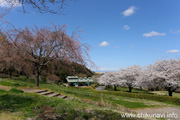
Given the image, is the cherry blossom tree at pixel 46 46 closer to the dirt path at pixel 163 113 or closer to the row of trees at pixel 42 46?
the row of trees at pixel 42 46

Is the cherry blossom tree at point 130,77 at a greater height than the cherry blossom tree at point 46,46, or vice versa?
the cherry blossom tree at point 46,46

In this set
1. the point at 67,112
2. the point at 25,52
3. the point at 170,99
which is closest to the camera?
the point at 67,112

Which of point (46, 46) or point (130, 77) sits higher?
point (46, 46)

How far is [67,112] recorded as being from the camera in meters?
4.34

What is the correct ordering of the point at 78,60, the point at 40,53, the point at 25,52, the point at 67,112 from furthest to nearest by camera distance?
the point at 40,53
the point at 25,52
the point at 78,60
the point at 67,112

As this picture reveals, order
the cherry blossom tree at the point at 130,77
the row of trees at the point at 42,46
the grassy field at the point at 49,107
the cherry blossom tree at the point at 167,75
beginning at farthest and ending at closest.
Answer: the cherry blossom tree at the point at 130,77, the cherry blossom tree at the point at 167,75, the row of trees at the point at 42,46, the grassy field at the point at 49,107

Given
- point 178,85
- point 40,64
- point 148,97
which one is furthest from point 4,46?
point 178,85

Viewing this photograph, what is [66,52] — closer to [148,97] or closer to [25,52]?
[25,52]

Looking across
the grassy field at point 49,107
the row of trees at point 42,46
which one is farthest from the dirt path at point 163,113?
the row of trees at point 42,46

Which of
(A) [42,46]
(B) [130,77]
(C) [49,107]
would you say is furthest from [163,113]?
(B) [130,77]

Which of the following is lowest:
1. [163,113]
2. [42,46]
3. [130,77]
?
[163,113]

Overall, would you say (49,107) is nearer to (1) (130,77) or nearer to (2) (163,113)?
(2) (163,113)

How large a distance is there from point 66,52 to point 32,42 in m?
3.63

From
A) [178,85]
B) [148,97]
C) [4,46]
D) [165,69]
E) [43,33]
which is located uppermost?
[43,33]
